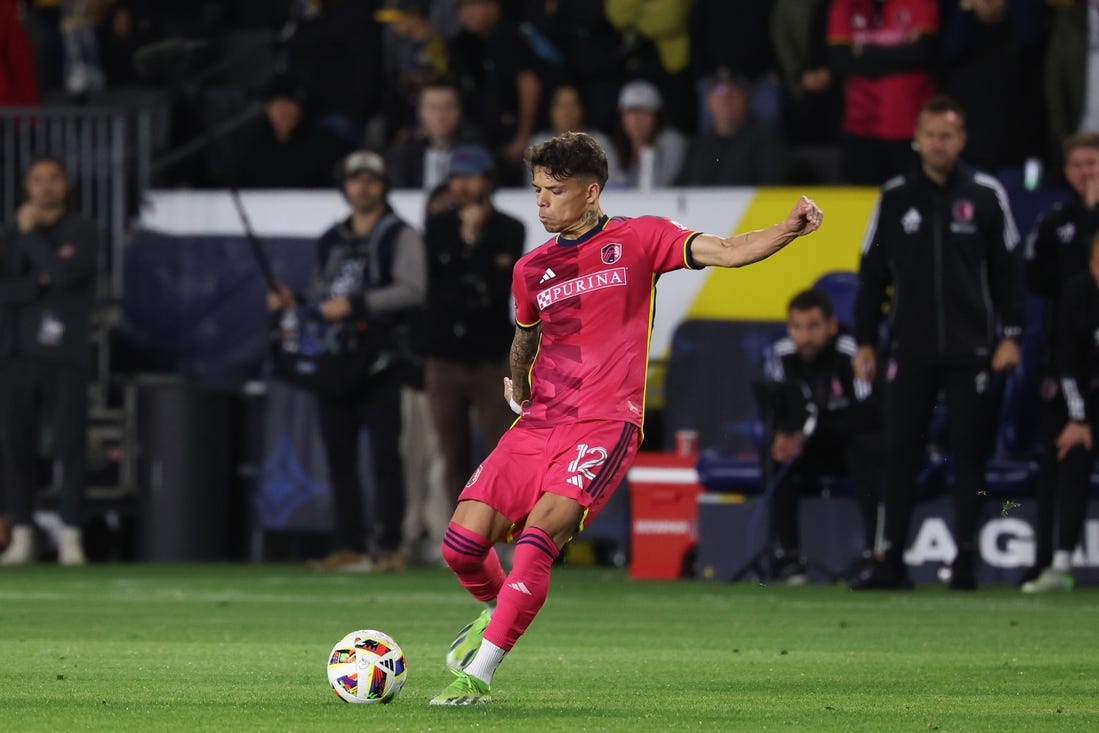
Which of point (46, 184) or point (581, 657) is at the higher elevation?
point (46, 184)

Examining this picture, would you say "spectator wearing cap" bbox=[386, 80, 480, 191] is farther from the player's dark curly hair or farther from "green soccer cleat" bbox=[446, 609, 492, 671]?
"green soccer cleat" bbox=[446, 609, 492, 671]

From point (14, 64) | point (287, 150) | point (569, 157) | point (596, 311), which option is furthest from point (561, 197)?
point (14, 64)

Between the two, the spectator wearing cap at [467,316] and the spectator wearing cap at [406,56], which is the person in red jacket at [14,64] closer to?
the spectator wearing cap at [406,56]

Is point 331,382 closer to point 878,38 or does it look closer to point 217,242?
point 217,242

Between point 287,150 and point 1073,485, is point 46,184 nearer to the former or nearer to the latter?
point 287,150

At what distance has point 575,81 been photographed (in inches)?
679

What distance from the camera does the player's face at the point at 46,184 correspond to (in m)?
15.0

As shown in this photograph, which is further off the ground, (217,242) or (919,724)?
(217,242)

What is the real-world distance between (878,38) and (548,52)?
296 cm

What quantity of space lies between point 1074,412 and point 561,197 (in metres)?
5.87

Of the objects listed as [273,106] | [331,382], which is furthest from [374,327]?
[273,106]

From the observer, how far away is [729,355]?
49.5ft

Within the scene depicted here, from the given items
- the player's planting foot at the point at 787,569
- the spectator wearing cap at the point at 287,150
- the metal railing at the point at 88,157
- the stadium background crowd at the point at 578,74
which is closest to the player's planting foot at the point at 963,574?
the player's planting foot at the point at 787,569

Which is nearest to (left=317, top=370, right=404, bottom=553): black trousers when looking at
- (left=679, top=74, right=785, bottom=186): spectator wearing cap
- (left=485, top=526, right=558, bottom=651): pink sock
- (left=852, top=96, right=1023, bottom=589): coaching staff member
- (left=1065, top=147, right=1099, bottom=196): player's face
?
(left=679, top=74, right=785, bottom=186): spectator wearing cap
